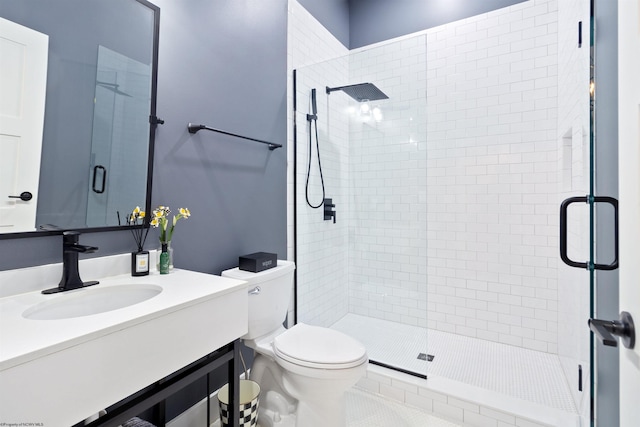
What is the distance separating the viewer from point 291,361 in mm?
1454

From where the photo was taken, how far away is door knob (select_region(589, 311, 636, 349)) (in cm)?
60

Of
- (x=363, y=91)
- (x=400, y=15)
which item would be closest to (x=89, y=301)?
(x=363, y=91)

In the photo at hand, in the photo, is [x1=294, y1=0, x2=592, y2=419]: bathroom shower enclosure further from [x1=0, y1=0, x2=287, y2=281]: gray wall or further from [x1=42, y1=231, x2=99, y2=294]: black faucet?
[x1=42, y1=231, x2=99, y2=294]: black faucet

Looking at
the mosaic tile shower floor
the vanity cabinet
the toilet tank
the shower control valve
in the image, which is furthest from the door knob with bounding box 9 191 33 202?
the mosaic tile shower floor

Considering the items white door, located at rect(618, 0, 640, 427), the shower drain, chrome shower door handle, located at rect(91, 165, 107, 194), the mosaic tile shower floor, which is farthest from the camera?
the shower drain

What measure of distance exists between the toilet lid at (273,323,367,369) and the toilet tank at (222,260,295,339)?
0.12 metres

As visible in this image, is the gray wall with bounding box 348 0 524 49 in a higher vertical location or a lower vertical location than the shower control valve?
higher

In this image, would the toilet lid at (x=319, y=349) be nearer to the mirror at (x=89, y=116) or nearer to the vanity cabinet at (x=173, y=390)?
the vanity cabinet at (x=173, y=390)

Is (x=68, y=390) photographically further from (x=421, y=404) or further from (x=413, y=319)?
(x=413, y=319)

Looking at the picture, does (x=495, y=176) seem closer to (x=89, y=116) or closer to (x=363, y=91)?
(x=363, y=91)

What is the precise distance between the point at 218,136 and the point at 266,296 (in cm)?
93

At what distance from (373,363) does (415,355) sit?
316mm

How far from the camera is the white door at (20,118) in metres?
1.03

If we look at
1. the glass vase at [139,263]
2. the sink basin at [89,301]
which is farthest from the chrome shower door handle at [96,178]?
the sink basin at [89,301]
